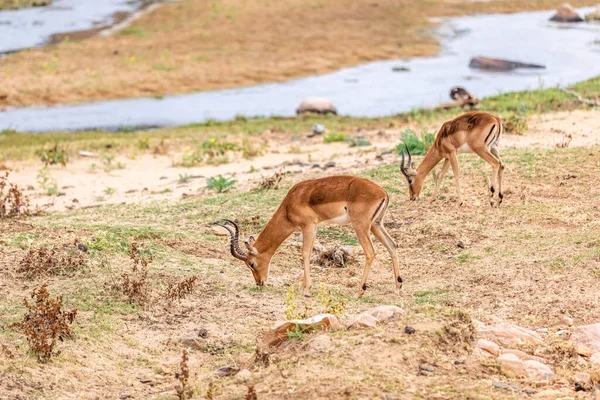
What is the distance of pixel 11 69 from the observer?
26.5 meters

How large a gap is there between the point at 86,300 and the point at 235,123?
12.9m

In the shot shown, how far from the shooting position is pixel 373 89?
2506 cm

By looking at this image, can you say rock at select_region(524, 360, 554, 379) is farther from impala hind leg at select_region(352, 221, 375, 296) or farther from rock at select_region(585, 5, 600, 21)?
rock at select_region(585, 5, 600, 21)

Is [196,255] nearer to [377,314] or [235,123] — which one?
[377,314]

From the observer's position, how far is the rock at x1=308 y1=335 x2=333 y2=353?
20.3ft

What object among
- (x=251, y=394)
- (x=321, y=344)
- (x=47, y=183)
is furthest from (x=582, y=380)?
(x=47, y=183)

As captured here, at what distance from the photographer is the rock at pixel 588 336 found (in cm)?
657

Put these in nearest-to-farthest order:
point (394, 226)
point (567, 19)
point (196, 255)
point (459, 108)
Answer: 1. point (196, 255)
2. point (394, 226)
3. point (459, 108)
4. point (567, 19)

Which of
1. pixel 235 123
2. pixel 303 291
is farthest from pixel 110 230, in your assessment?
pixel 235 123

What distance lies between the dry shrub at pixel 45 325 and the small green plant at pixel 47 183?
7.03 meters

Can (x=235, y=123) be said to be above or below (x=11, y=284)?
below

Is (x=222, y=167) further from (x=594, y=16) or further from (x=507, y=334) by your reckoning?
(x=594, y=16)

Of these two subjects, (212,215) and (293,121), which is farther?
(293,121)

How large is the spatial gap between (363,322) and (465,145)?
485cm
